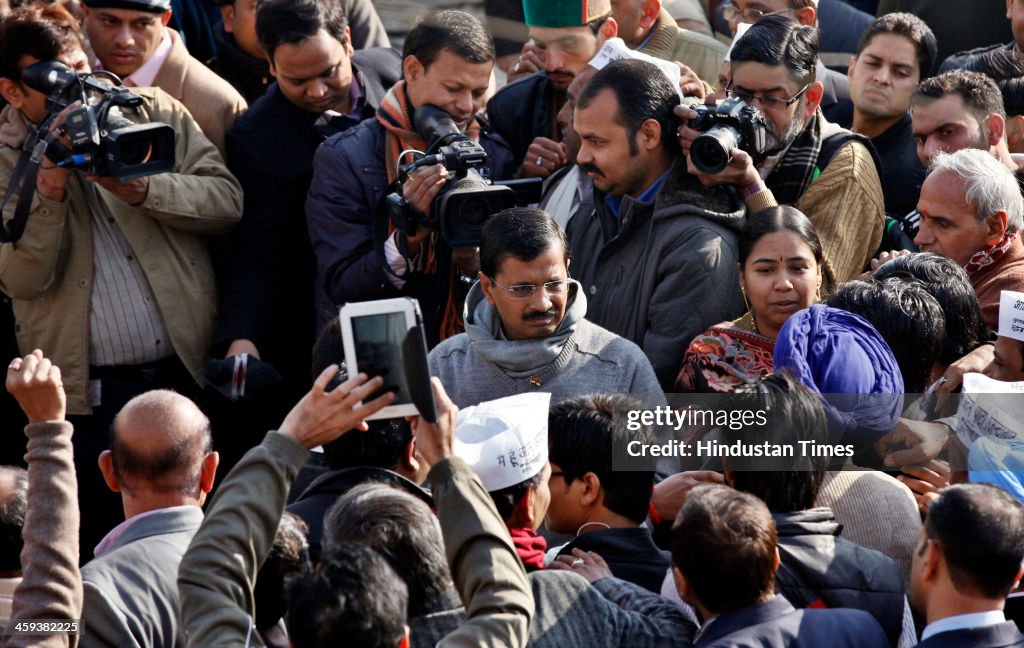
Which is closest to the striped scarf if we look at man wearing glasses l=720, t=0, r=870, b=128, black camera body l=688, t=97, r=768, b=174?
black camera body l=688, t=97, r=768, b=174

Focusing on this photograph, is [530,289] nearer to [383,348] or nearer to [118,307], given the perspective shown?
[383,348]

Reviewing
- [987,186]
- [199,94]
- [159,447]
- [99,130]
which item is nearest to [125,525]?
[159,447]

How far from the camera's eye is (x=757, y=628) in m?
2.85

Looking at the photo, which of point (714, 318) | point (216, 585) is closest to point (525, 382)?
point (714, 318)

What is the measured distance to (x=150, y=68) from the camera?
207 inches

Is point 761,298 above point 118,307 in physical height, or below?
above

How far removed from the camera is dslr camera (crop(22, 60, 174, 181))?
4578 millimetres

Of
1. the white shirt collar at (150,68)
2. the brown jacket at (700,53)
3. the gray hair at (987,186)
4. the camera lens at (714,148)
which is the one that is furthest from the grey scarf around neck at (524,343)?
the brown jacket at (700,53)

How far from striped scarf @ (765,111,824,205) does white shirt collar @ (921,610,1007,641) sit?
6.98ft

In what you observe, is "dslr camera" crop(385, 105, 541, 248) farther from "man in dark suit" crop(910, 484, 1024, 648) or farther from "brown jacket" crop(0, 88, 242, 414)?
"man in dark suit" crop(910, 484, 1024, 648)

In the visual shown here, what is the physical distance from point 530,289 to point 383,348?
1.39 m

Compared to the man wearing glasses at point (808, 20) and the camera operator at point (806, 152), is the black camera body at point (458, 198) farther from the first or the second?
the man wearing glasses at point (808, 20)

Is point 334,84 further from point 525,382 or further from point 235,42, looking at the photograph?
point 525,382

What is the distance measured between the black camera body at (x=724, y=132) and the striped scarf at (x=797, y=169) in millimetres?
235
